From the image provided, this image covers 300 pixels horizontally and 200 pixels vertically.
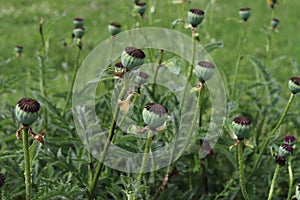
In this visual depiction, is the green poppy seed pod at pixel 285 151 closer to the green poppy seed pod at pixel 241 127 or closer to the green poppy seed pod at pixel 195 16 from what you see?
the green poppy seed pod at pixel 241 127

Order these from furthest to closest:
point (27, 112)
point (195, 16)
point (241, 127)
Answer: point (195, 16)
point (241, 127)
point (27, 112)

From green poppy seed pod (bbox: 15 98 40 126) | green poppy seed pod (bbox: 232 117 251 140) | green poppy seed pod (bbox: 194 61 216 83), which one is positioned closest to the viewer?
green poppy seed pod (bbox: 15 98 40 126)

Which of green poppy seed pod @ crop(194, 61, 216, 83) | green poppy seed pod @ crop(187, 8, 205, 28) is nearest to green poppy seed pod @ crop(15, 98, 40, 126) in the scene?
green poppy seed pod @ crop(194, 61, 216, 83)

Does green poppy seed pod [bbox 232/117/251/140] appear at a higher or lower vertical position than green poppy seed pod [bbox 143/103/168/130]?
lower

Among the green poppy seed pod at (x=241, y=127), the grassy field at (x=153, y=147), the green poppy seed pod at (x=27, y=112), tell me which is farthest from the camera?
the grassy field at (x=153, y=147)

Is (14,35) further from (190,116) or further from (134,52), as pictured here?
(134,52)

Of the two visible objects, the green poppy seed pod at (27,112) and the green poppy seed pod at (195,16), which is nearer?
the green poppy seed pod at (27,112)

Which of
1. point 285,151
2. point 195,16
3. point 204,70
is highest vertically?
point 195,16

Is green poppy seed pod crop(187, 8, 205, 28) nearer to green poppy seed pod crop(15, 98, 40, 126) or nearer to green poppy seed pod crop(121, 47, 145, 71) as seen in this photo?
green poppy seed pod crop(121, 47, 145, 71)

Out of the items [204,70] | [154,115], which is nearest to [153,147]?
[204,70]

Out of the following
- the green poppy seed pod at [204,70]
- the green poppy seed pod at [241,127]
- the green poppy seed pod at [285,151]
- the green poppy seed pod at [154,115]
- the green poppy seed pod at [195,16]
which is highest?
the green poppy seed pod at [195,16]

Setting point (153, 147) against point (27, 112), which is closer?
point (27, 112)

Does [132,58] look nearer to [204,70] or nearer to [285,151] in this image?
[204,70]

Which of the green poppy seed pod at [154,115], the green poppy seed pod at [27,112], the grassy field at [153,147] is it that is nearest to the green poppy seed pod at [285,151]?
the grassy field at [153,147]
